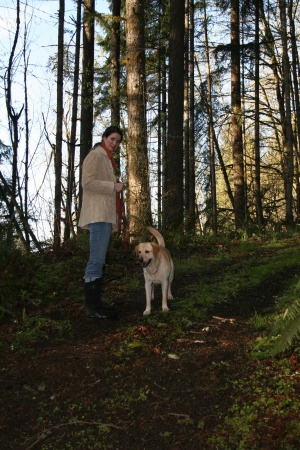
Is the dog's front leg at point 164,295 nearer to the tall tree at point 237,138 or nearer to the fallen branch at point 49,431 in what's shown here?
the fallen branch at point 49,431

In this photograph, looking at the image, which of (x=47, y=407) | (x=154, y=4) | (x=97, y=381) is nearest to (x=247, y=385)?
(x=97, y=381)

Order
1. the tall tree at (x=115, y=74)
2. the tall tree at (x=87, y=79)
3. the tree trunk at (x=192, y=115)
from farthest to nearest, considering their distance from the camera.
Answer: the tree trunk at (x=192, y=115) < the tall tree at (x=115, y=74) < the tall tree at (x=87, y=79)

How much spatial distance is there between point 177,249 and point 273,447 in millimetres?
7203

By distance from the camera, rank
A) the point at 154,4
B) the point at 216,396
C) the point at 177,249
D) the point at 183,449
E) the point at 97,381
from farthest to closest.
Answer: the point at 154,4 < the point at 177,249 < the point at 97,381 < the point at 216,396 < the point at 183,449

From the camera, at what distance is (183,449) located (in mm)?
2637

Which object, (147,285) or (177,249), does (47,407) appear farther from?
(177,249)

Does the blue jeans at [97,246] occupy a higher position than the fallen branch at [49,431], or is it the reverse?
the blue jeans at [97,246]

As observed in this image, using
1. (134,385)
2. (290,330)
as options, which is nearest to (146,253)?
(134,385)

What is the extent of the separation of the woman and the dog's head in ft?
1.62

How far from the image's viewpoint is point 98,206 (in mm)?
5035

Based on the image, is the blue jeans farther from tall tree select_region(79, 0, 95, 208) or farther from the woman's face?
tall tree select_region(79, 0, 95, 208)

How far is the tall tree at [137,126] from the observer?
9.66 meters

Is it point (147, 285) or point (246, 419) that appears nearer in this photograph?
point (246, 419)

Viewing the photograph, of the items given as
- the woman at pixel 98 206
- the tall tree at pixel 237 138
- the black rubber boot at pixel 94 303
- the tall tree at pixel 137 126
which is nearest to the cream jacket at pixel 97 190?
the woman at pixel 98 206
